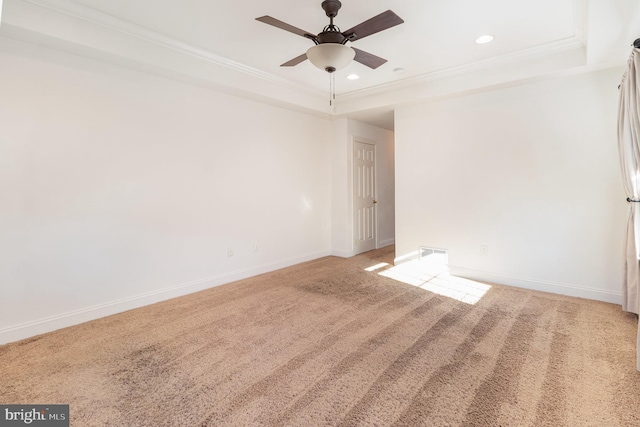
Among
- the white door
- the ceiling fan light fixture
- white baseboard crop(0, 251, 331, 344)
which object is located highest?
the ceiling fan light fixture

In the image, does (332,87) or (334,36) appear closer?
(334,36)

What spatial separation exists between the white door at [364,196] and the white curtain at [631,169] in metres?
3.48

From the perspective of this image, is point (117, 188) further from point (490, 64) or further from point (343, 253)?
point (490, 64)

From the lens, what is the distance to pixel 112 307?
3.06 m

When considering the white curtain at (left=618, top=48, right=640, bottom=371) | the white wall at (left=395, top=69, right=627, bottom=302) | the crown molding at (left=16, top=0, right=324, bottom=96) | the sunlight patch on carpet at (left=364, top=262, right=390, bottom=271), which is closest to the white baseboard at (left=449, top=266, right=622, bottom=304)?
the white wall at (left=395, top=69, right=627, bottom=302)

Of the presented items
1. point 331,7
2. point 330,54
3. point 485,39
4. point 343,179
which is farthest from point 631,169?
point 343,179

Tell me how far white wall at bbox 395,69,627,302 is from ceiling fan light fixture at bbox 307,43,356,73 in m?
2.36

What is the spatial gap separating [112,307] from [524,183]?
464cm

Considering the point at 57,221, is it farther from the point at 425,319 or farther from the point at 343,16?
the point at 425,319

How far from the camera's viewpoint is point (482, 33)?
297cm

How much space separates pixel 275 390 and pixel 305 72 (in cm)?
353

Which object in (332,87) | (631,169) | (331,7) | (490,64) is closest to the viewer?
(331,7)

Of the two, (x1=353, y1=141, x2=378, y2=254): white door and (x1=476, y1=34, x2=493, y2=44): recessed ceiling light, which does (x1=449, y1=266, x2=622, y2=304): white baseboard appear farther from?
(x1=476, y1=34, x2=493, y2=44): recessed ceiling light

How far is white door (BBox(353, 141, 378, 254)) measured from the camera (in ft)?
18.5
